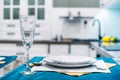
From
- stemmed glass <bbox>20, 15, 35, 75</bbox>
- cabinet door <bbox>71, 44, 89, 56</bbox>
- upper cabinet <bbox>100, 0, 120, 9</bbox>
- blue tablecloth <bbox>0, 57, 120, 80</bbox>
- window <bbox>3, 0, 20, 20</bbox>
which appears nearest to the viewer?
blue tablecloth <bbox>0, 57, 120, 80</bbox>

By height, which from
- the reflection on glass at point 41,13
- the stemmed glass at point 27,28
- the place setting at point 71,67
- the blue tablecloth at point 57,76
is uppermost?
the reflection on glass at point 41,13

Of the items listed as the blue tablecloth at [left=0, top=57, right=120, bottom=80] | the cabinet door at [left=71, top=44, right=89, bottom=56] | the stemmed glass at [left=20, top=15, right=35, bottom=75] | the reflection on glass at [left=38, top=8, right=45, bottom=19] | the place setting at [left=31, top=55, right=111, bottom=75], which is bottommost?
the cabinet door at [left=71, top=44, right=89, bottom=56]

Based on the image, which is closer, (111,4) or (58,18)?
(111,4)

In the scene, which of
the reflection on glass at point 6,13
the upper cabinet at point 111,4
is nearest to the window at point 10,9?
the reflection on glass at point 6,13

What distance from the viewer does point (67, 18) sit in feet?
13.9

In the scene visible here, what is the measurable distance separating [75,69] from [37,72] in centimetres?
16

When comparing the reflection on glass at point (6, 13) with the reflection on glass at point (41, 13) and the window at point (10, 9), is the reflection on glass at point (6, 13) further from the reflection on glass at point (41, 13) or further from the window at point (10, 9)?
the reflection on glass at point (41, 13)

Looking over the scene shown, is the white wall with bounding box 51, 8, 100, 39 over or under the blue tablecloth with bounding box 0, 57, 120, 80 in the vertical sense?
over

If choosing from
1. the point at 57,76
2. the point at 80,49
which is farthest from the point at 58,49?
the point at 57,76

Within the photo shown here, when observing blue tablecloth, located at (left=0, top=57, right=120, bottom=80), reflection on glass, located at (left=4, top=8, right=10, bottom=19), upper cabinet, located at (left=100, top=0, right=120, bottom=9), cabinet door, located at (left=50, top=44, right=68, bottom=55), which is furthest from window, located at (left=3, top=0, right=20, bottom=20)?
blue tablecloth, located at (left=0, top=57, right=120, bottom=80)

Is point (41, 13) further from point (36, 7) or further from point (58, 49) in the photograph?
point (58, 49)

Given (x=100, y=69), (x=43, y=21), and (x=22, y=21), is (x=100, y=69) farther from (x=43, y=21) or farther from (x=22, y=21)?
(x=43, y=21)

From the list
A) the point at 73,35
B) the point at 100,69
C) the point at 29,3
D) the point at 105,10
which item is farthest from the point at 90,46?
the point at 100,69

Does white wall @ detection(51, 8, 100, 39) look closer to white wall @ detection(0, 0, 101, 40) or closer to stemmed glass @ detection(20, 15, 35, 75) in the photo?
white wall @ detection(0, 0, 101, 40)
